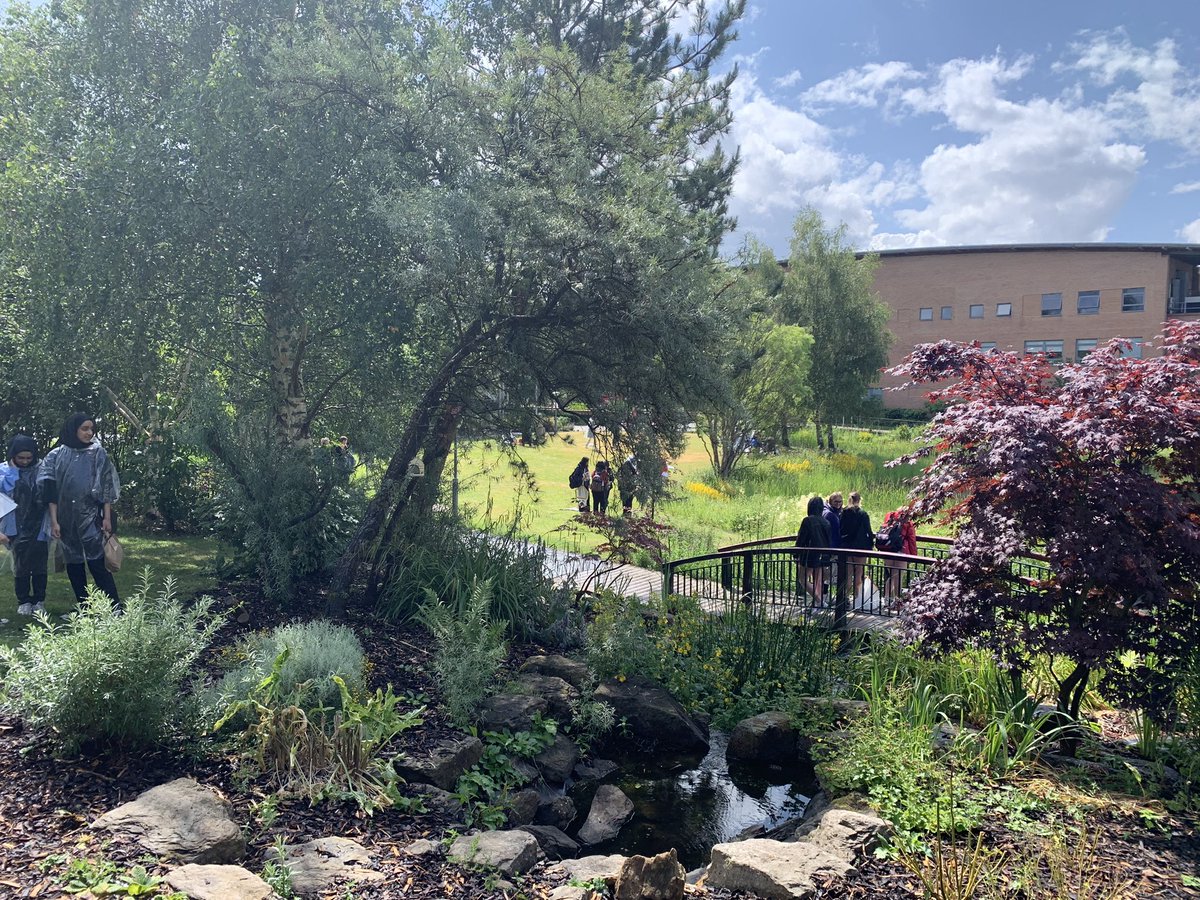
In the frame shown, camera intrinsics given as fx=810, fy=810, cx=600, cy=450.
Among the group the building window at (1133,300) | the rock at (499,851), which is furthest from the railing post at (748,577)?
the building window at (1133,300)

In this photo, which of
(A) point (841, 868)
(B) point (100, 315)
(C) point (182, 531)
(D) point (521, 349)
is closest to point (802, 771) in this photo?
(A) point (841, 868)

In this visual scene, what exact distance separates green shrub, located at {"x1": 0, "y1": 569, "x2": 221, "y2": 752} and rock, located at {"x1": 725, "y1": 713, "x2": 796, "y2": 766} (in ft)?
13.0

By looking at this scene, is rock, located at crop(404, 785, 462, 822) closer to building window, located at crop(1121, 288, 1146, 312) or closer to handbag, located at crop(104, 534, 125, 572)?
handbag, located at crop(104, 534, 125, 572)

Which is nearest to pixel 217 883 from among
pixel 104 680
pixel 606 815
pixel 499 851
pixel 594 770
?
pixel 499 851

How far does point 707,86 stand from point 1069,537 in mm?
11740

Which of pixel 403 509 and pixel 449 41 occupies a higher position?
pixel 449 41

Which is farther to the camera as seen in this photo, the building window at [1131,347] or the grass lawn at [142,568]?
the grass lawn at [142,568]

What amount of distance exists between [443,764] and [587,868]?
48.9 inches

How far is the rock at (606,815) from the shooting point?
508cm

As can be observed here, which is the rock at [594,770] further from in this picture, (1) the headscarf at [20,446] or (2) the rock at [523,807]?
(1) the headscarf at [20,446]

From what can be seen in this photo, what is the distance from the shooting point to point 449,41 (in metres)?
7.53

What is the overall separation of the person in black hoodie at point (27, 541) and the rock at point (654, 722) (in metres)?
4.68

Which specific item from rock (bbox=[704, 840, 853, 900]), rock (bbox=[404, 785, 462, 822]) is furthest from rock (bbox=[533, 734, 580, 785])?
rock (bbox=[704, 840, 853, 900])

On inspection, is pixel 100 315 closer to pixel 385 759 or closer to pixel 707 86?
pixel 385 759
